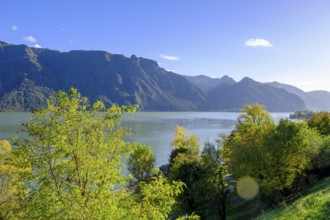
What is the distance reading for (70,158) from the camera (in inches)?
613

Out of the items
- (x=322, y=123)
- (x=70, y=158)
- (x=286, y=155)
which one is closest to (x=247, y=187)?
(x=286, y=155)

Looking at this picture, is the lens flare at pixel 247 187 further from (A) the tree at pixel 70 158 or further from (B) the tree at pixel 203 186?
(A) the tree at pixel 70 158

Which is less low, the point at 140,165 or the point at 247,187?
the point at 247,187

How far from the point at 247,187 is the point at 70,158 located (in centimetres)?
4121

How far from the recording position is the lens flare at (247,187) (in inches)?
1897

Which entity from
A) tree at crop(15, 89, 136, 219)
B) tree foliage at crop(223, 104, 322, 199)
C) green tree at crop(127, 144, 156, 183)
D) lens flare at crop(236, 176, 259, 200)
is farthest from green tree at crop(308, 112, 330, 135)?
tree at crop(15, 89, 136, 219)

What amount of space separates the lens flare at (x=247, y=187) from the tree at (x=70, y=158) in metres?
35.7

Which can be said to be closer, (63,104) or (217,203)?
(63,104)

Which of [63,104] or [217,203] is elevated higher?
[63,104]

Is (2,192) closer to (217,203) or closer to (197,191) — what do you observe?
(197,191)

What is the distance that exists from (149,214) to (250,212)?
120ft

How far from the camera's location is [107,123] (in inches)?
649

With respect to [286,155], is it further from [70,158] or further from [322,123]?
[70,158]

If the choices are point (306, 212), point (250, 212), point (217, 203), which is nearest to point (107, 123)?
point (306, 212)
